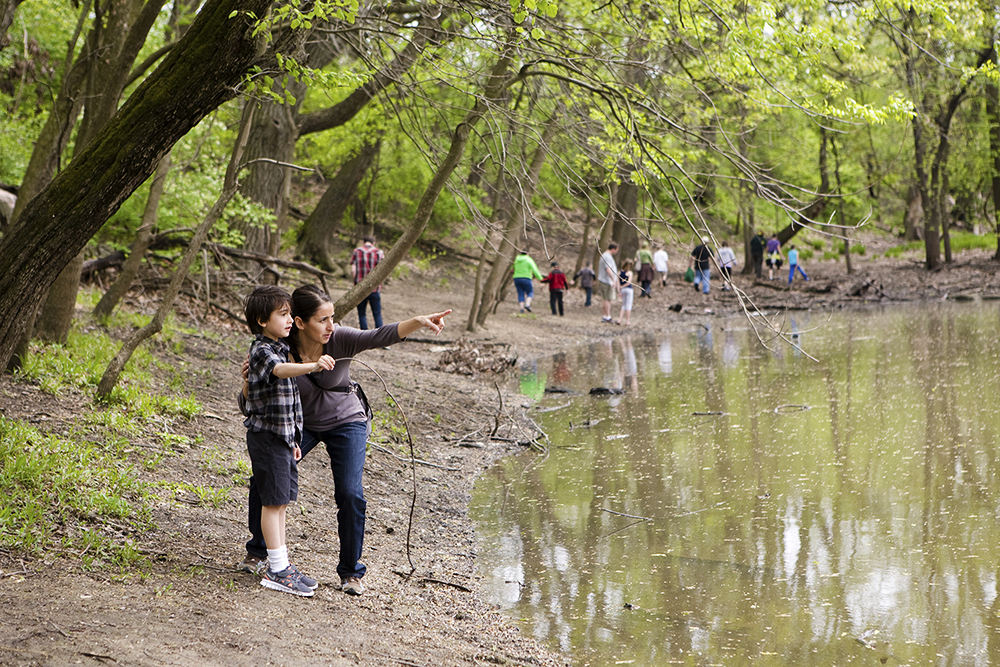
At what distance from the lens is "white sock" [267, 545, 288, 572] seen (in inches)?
173

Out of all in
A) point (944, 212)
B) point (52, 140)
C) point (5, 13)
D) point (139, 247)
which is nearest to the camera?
point (5, 13)

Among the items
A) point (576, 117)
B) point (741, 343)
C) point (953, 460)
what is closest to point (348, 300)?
point (576, 117)

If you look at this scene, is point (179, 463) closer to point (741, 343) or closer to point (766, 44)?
point (766, 44)

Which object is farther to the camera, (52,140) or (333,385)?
(52,140)

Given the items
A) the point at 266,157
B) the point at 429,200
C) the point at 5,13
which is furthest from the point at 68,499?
the point at 266,157

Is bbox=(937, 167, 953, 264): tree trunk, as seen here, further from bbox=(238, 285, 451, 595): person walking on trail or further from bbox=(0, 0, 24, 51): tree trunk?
bbox=(238, 285, 451, 595): person walking on trail

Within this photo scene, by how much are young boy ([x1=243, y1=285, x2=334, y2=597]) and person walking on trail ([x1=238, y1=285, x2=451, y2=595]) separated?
0.19 ft

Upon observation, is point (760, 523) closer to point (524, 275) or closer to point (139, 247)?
point (139, 247)

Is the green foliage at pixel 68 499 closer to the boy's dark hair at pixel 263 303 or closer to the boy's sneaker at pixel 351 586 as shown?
the boy's sneaker at pixel 351 586

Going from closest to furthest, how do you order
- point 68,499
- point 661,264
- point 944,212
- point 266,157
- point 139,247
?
point 68,499 < point 139,247 < point 266,157 < point 661,264 < point 944,212

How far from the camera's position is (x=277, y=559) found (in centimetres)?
441

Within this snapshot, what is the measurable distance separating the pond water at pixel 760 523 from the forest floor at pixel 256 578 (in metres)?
0.35

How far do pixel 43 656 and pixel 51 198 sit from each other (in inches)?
97.5

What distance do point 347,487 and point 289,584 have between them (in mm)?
556
